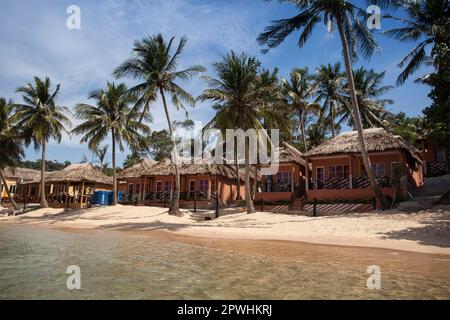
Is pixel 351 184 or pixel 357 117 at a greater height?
pixel 357 117

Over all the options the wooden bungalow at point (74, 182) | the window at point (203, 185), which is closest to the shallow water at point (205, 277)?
the window at point (203, 185)

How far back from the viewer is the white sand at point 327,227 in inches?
402

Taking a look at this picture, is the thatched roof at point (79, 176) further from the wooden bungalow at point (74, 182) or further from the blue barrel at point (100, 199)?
the blue barrel at point (100, 199)

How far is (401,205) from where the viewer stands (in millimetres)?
14656

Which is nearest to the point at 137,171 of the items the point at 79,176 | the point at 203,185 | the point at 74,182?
the point at 79,176

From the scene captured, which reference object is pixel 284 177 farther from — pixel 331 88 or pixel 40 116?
pixel 40 116

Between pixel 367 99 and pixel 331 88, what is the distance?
3738 millimetres

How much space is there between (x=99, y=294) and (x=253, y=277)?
2515mm

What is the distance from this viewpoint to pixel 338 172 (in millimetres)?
21359

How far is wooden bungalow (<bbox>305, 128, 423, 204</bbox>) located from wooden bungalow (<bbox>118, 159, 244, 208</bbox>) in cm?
749

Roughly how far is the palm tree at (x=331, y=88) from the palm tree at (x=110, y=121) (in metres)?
15.9

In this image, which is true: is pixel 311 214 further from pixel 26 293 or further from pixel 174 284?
pixel 26 293

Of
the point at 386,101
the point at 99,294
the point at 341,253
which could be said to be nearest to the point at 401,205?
the point at 341,253

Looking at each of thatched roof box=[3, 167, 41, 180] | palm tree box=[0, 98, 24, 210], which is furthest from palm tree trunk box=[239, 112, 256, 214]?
thatched roof box=[3, 167, 41, 180]
